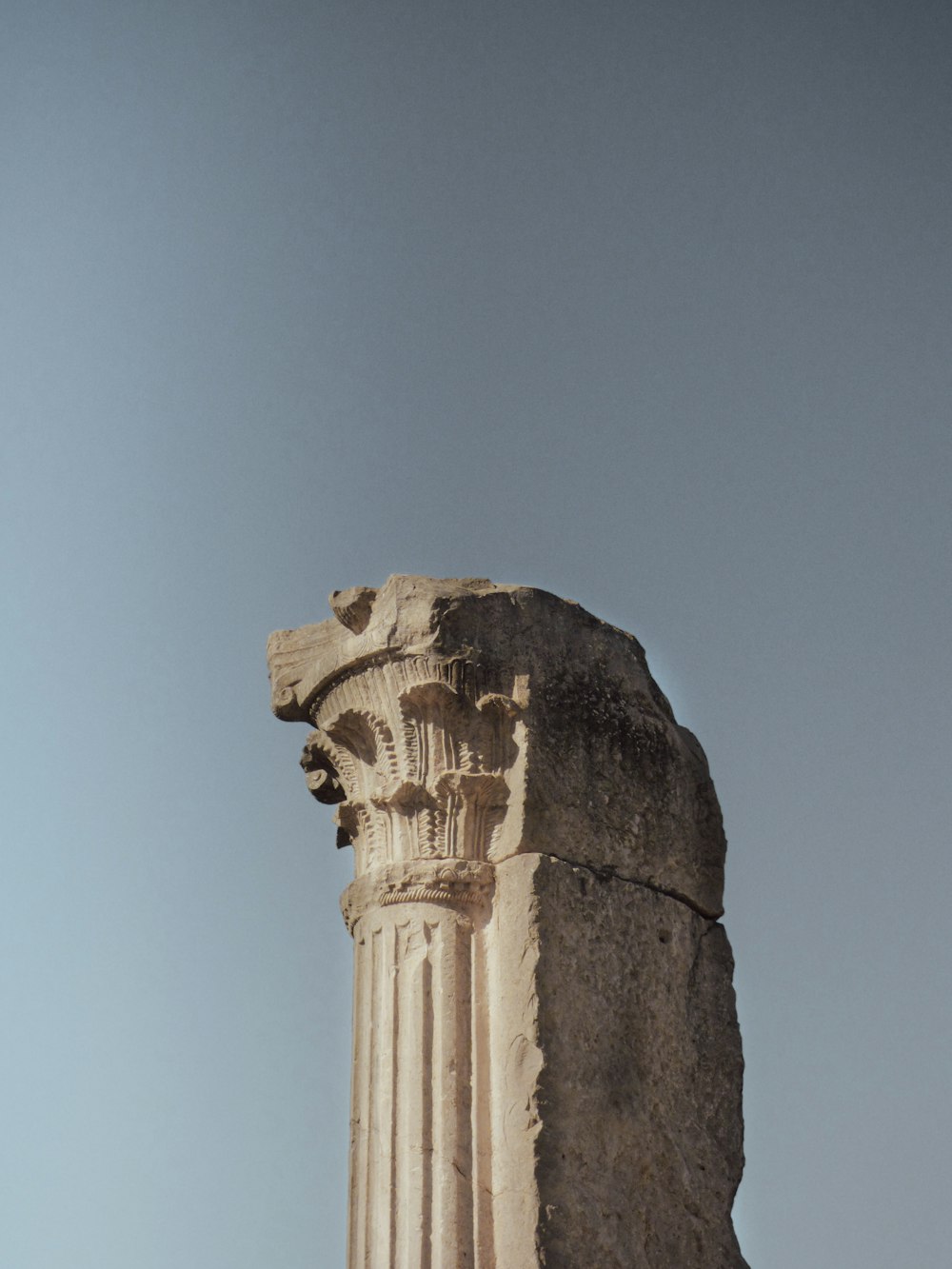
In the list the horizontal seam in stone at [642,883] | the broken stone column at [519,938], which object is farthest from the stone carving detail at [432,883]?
the horizontal seam in stone at [642,883]

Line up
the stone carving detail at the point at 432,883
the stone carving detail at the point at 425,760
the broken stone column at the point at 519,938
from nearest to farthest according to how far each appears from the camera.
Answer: the broken stone column at the point at 519,938 < the stone carving detail at the point at 432,883 < the stone carving detail at the point at 425,760

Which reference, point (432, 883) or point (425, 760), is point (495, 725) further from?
point (432, 883)

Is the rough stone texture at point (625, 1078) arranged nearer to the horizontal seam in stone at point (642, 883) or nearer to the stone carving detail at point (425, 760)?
the horizontal seam in stone at point (642, 883)

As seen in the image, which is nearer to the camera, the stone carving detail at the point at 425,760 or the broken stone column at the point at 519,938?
the broken stone column at the point at 519,938

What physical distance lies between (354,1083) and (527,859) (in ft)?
3.42

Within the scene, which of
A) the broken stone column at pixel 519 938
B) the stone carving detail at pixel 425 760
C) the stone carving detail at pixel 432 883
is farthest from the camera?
the stone carving detail at pixel 425 760

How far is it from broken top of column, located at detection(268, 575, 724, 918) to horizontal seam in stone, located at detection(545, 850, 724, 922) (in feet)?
0.04

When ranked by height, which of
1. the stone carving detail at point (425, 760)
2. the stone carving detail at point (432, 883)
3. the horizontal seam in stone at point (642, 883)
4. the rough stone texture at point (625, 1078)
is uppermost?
the stone carving detail at point (425, 760)

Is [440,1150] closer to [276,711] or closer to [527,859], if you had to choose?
[527,859]

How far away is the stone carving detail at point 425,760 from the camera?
19.3 ft

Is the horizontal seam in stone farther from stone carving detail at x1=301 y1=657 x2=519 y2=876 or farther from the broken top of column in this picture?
stone carving detail at x1=301 y1=657 x2=519 y2=876

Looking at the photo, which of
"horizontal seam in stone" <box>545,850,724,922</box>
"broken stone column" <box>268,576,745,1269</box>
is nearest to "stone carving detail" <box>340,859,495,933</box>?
"broken stone column" <box>268,576,745,1269</box>

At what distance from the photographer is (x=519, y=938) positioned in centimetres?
562

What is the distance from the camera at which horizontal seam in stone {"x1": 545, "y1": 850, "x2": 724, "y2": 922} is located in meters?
5.92
